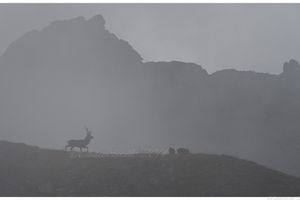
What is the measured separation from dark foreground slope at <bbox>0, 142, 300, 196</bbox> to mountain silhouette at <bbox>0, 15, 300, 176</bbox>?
97597mm

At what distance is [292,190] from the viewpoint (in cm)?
3584

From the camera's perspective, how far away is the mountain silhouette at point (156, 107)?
151 meters

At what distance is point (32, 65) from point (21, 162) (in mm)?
159895

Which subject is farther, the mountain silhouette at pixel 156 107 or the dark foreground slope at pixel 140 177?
the mountain silhouette at pixel 156 107

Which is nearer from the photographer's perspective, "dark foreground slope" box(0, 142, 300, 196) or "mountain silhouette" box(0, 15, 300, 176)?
"dark foreground slope" box(0, 142, 300, 196)

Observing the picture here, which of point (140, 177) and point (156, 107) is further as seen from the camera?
point (156, 107)

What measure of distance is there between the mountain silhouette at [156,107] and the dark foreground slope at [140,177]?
9760 centimetres

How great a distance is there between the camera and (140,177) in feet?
126

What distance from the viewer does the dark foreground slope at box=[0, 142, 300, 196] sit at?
36.1 m

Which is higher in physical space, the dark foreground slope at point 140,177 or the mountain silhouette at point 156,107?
the mountain silhouette at point 156,107

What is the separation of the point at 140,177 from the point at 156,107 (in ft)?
446

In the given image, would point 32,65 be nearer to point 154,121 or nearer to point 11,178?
point 154,121

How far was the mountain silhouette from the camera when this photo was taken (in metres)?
151

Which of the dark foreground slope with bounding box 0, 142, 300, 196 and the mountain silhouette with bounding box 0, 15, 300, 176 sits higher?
the mountain silhouette with bounding box 0, 15, 300, 176
